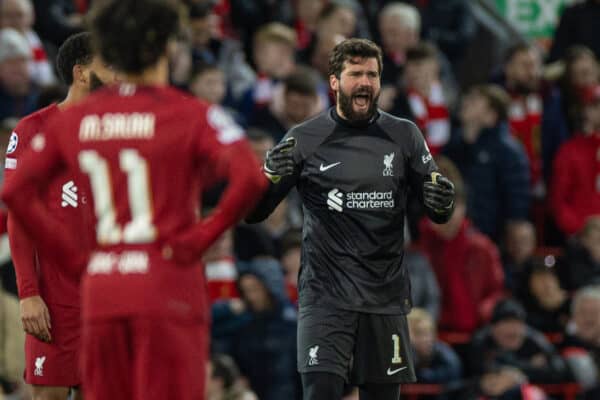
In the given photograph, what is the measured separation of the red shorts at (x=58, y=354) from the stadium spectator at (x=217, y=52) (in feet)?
19.8

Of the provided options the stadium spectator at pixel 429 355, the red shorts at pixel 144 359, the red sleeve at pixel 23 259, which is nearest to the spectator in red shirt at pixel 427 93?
the stadium spectator at pixel 429 355

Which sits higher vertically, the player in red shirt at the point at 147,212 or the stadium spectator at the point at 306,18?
the stadium spectator at the point at 306,18

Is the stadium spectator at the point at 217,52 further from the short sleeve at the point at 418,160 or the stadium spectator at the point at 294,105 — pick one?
the short sleeve at the point at 418,160

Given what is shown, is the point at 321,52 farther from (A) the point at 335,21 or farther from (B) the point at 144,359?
(B) the point at 144,359

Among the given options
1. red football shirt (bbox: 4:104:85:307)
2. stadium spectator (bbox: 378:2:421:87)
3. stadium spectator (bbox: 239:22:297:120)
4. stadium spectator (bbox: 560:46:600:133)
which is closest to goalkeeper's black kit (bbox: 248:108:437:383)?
red football shirt (bbox: 4:104:85:307)

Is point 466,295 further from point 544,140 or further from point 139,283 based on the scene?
point 139,283

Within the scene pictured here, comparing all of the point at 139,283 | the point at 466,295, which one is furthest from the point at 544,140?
the point at 139,283

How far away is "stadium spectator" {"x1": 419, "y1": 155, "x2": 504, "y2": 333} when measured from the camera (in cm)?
1307

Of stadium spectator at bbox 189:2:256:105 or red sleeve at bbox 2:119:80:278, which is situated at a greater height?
stadium spectator at bbox 189:2:256:105

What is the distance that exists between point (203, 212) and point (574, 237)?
405cm

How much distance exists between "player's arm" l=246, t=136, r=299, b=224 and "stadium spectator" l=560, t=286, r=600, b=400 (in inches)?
209

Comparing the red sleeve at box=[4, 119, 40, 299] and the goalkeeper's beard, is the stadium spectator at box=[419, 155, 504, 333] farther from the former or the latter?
the red sleeve at box=[4, 119, 40, 299]

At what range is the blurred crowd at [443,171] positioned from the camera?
37.4 ft

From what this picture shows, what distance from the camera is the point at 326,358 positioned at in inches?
303
